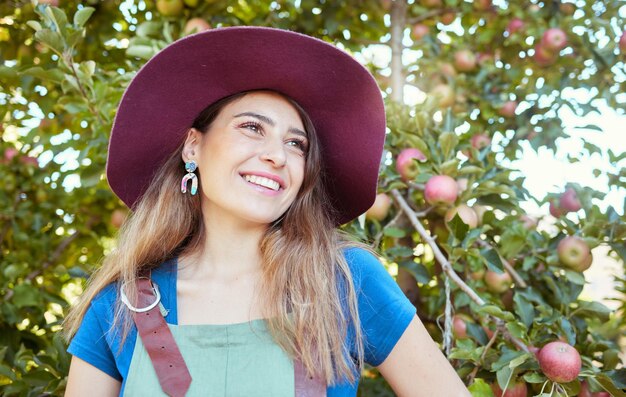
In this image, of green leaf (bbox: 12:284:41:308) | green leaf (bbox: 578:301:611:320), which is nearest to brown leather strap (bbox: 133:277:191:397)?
green leaf (bbox: 12:284:41:308)

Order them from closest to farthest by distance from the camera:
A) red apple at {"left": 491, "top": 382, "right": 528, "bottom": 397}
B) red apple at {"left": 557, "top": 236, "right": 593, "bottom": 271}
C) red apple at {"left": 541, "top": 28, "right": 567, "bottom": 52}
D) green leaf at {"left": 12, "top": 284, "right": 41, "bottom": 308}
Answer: red apple at {"left": 491, "top": 382, "right": 528, "bottom": 397}
red apple at {"left": 557, "top": 236, "right": 593, "bottom": 271}
green leaf at {"left": 12, "top": 284, "right": 41, "bottom": 308}
red apple at {"left": 541, "top": 28, "right": 567, "bottom": 52}

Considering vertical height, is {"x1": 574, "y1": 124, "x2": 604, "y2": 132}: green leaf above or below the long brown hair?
above

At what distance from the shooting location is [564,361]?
49.8 inches

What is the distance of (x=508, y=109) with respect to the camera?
209 centimetres

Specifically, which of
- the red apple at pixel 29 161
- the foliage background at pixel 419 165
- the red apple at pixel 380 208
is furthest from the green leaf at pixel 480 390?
the red apple at pixel 29 161

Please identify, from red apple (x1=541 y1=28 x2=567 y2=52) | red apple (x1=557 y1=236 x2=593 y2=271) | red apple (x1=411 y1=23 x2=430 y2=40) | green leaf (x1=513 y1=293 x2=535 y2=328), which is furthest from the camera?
red apple (x1=411 y1=23 x2=430 y2=40)

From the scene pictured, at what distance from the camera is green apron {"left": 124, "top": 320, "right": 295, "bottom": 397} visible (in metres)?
1.15

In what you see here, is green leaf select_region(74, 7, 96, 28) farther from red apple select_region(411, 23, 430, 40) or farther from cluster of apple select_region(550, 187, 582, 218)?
cluster of apple select_region(550, 187, 582, 218)

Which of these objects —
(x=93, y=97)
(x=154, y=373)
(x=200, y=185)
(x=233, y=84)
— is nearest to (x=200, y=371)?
(x=154, y=373)

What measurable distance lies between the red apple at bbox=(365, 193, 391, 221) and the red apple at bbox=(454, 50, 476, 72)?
670mm

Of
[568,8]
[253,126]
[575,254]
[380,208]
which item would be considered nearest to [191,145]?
[253,126]

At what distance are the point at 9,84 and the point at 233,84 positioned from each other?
1267 mm

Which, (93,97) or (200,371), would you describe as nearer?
(200,371)

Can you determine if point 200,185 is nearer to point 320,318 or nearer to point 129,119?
point 129,119
